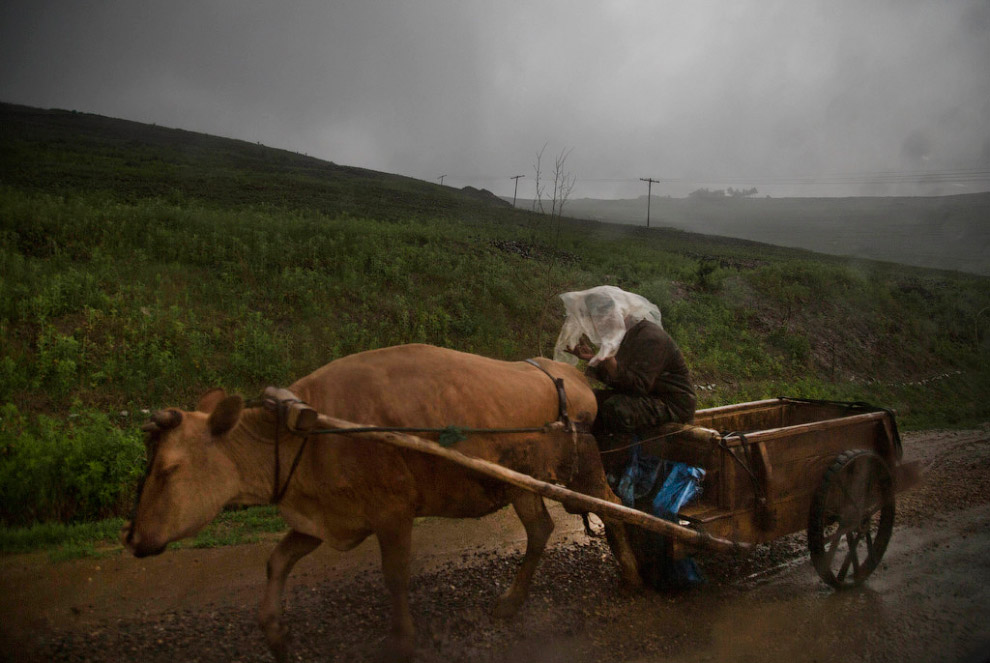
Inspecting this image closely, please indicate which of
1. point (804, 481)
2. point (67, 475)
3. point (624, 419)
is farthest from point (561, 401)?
point (67, 475)

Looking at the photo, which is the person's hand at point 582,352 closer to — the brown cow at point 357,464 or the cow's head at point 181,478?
the brown cow at point 357,464

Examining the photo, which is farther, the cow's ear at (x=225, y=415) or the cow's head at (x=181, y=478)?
the cow's ear at (x=225, y=415)

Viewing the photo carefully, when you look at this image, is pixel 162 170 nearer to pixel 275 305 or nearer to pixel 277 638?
pixel 275 305

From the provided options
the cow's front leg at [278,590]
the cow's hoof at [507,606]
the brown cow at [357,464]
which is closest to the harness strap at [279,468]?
the brown cow at [357,464]

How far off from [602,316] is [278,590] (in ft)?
9.83

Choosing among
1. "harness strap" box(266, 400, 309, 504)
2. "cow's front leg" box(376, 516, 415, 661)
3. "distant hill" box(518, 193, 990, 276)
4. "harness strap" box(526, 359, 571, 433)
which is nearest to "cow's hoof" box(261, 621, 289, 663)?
"cow's front leg" box(376, 516, 415, 661)

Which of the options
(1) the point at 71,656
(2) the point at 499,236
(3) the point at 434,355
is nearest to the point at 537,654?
(3) the point at 434,355

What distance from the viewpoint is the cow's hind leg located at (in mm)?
4441

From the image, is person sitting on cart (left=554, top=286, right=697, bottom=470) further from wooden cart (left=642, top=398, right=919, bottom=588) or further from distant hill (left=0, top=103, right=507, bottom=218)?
distant hill (left=0, top=103, right=507, bottom=218)

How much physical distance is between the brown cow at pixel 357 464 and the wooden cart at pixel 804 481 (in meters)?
1.40

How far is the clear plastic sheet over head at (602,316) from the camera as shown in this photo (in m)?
4.97

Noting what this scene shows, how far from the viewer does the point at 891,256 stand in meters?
60.3

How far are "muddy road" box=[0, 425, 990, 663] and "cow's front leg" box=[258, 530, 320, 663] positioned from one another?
11.3 inches

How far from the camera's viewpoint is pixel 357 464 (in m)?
3.76
